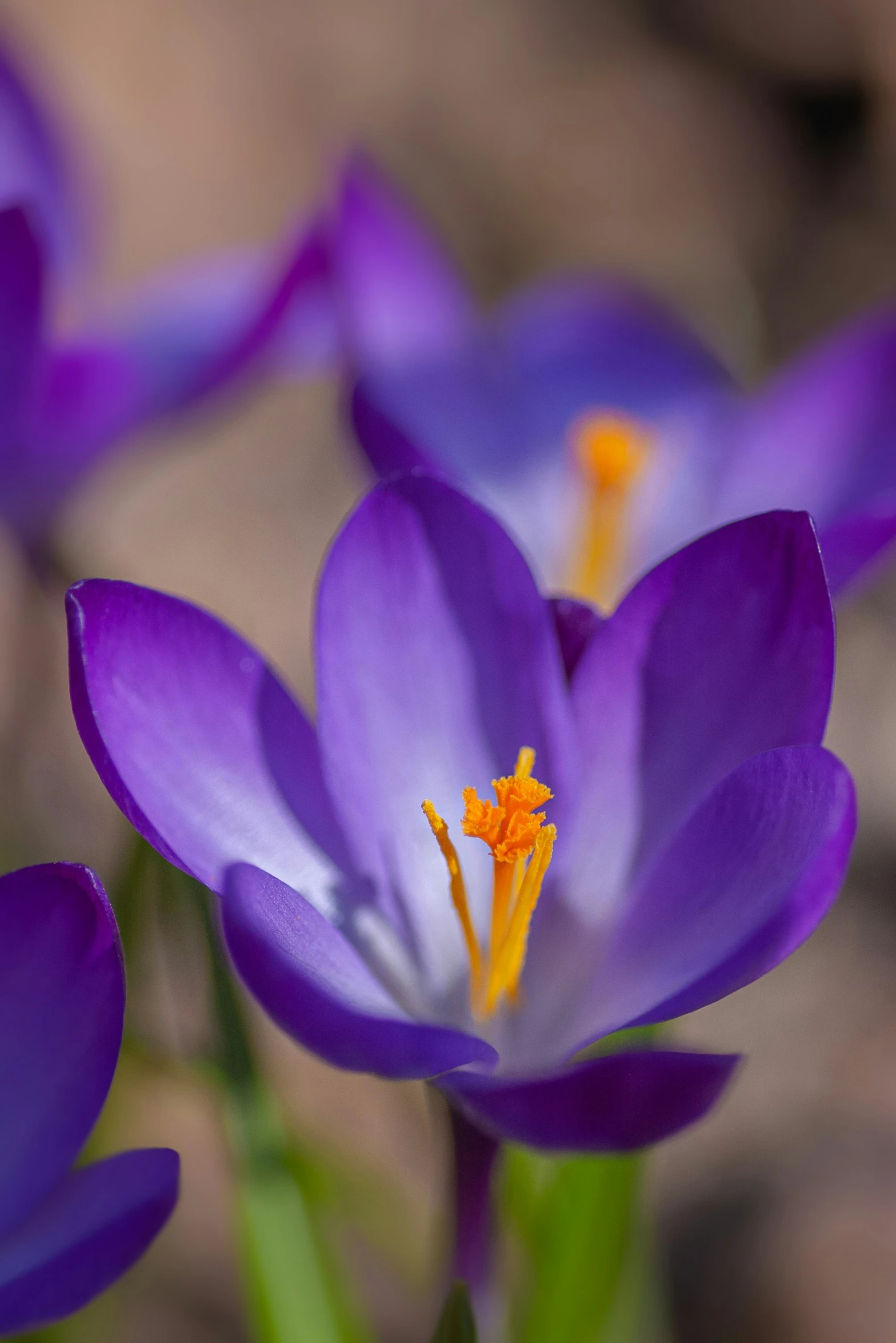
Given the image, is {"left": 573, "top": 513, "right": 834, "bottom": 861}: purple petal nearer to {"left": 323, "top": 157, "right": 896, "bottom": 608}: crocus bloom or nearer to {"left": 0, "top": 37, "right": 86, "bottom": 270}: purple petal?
{"left": 323, "top": 157, "right": 896, "bottom": 608}: crocus bloom

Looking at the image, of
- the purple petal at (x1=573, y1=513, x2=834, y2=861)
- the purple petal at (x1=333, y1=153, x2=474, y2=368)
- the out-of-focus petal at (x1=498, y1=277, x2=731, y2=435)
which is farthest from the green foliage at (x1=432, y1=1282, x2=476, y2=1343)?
the out-of-focus petal at (x1=498, y1=277, x2=731, y2=435)

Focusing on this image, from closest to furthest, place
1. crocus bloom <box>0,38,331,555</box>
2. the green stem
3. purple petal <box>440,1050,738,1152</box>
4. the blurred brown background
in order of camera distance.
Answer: purple petal <box>440,1050,738,1152</box> < the green stem < crocus bloom <box>0,38,331,555</box> < the blurred brown background

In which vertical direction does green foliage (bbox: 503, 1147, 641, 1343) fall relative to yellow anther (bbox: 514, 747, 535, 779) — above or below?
below

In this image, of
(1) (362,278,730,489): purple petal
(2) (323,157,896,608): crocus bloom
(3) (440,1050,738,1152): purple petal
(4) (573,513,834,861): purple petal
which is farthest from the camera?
(1) (362,278,730,489): purple petal

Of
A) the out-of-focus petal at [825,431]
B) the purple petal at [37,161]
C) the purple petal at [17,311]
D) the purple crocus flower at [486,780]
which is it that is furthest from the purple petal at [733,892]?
the purple petal at [37,161]

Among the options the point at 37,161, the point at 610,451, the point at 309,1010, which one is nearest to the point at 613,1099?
the point at 309,1010

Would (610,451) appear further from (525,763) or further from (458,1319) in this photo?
(458,1319)

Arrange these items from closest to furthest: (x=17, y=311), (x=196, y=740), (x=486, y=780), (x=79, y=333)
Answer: (x=196, y=740) → (x=486, y=780) → (x=17, y=311) → (x=79, y=333)

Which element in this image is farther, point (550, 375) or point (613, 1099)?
point (550, 375)
